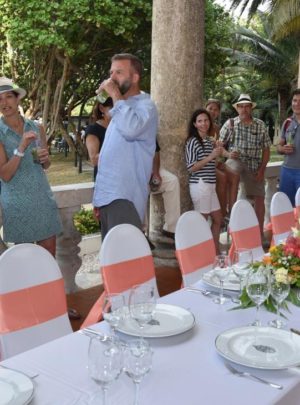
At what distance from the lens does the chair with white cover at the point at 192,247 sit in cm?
311

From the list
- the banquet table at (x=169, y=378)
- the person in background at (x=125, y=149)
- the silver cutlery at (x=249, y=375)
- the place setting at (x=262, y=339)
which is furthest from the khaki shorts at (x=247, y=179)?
the silver cutlery at (x=249, y=375)

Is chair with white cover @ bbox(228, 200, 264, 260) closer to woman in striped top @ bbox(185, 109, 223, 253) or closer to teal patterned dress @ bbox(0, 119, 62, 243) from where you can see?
woman in striped top @ bbox(185, 109, 223, 253)

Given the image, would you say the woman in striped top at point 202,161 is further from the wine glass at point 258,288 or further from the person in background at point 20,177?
the wine glass at point 258,288

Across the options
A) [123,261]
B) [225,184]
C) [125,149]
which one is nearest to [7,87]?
[125,149]

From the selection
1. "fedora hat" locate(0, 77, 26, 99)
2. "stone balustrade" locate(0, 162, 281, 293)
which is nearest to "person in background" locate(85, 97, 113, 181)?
"stone balustrade" locate(0, 162, 281, 293)

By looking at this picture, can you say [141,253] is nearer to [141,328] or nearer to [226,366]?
[141,328]

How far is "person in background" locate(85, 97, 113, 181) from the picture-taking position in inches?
154

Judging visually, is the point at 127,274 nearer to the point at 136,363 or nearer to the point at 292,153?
the point at 136,363

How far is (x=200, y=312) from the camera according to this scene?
223 centimetres

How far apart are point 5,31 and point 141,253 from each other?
11356 millimetres

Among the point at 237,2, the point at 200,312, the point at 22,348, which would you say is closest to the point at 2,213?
the point at 22,348

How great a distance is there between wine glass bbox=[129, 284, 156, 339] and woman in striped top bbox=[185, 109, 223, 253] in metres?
2.95

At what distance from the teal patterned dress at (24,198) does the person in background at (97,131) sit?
56cm

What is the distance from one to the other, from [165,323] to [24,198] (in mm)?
1617
